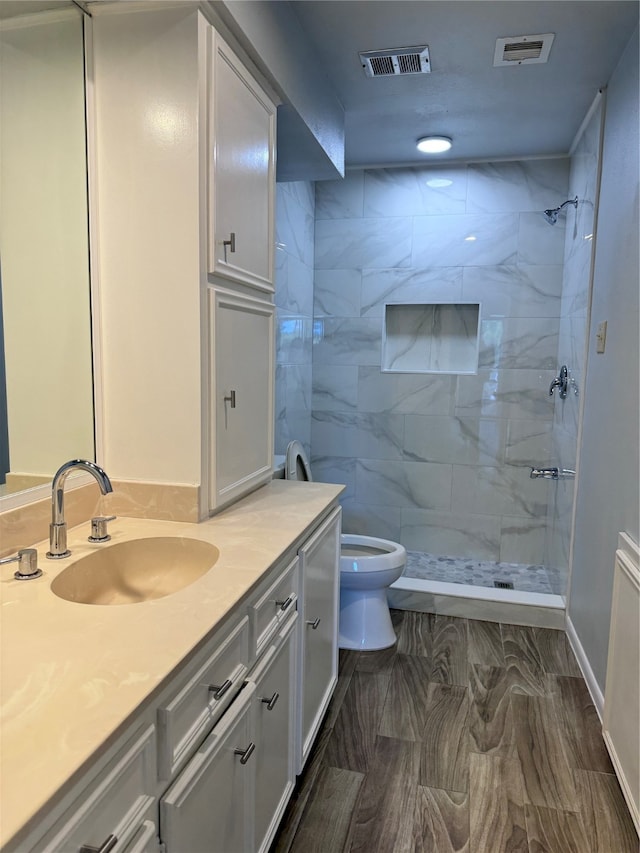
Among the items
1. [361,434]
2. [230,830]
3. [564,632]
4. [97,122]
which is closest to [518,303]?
[361,434]

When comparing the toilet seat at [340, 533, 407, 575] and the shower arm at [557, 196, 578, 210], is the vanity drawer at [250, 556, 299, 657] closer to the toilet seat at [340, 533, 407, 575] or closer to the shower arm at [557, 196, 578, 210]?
the toilet seat at [340, 533, 407, 575]

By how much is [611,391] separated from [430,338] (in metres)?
1.67

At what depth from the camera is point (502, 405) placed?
3561 mm

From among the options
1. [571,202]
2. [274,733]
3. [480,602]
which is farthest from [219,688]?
[571,202]

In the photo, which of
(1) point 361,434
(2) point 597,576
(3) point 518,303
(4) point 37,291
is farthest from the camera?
(1) point 361,434

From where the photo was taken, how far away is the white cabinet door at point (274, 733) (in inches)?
54.3

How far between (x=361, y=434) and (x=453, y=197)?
153 centimetres

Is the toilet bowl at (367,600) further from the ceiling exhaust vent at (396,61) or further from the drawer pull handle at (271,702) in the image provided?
the ceiling exhaust vent at (396,61)

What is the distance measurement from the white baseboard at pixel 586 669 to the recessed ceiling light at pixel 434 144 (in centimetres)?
249

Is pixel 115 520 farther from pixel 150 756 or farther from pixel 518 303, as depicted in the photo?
pixel 518 303

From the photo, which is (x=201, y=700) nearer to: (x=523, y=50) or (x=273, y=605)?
(x=273, y=605)

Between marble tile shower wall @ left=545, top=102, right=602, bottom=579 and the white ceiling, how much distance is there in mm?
220

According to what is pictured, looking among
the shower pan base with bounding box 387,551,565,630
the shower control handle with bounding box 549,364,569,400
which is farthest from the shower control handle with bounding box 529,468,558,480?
the shower pan base with bounding box 387,551,565,630

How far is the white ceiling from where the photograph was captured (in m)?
1.98
